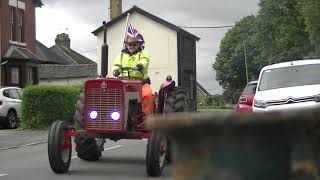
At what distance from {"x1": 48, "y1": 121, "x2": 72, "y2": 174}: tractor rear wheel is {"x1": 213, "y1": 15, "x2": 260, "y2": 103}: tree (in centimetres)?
8192

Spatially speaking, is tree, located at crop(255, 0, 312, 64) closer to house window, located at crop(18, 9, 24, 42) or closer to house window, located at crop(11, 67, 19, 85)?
house window, located at crop(18, 9, 24, 42)

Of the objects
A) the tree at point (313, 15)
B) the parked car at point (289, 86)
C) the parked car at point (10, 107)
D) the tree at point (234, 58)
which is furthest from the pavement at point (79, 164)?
the tree at point (234, 58)

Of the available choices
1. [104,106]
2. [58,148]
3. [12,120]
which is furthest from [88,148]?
[12,120]

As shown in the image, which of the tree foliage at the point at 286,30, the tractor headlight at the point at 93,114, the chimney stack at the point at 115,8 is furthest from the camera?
the chimney stack at the point at 115,8

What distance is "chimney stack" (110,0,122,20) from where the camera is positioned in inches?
2249

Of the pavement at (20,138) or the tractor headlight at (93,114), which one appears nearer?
the tractor headlight at (93,114)

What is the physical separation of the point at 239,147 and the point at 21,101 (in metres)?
21.8

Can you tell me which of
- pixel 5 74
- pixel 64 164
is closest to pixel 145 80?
pixel 64 164

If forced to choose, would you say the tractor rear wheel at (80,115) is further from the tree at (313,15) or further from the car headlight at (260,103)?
the tree at (313,15)

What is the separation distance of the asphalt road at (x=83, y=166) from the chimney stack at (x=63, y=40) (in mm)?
56398

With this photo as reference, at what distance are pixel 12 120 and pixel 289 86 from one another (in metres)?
12.8

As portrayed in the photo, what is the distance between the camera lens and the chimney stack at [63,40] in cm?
7088

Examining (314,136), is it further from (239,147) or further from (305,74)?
(305,74)

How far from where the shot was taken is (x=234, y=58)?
94.1 meters
